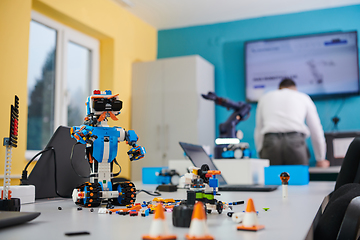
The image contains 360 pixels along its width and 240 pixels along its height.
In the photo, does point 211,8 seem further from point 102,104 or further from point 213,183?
point 213,183

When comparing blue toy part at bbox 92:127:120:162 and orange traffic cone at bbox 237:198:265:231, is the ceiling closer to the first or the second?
blue toy part at bbox 92:127:120:162

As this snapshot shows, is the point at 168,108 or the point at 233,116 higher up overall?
the point at 168,108

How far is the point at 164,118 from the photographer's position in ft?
14.1

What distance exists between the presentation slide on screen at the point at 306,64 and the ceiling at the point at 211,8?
406 mm

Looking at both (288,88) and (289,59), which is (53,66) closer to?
(288,88)

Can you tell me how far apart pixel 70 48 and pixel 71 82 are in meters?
0.37

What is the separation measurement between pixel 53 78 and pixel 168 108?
1342 mm

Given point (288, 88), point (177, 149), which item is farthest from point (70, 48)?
point (288, 88)

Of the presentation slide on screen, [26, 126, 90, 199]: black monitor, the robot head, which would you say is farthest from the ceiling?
the robot head

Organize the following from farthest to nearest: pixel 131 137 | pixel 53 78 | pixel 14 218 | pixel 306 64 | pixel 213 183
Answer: pixel 306 64 < pixel 53 78 < pixel 131 137 < pixel 213 183 < pixel 14 218

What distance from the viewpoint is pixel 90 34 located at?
4.07 m

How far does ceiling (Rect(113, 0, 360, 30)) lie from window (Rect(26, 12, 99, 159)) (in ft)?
2.70

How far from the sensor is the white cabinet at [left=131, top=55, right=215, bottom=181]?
13.8 feet

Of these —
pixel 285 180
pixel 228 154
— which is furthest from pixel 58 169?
pixel 228 154
